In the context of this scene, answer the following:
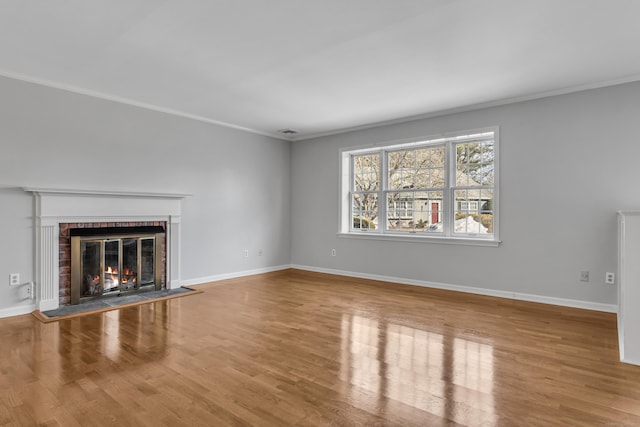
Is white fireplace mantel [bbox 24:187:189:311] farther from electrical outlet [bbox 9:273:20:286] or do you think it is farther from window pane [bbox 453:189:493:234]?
window pane [bbox 453:189:493:234]

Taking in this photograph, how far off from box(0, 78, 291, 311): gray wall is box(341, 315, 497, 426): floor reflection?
3225mm

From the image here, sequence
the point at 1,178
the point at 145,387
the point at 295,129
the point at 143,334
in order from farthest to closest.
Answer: the point at 295,129, the point at 1,178, the point at 143,334, the point at 145,387

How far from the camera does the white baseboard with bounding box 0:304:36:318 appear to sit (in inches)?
152

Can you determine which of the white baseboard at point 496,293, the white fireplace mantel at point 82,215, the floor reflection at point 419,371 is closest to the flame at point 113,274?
the white fireplace mantel at point 82,215

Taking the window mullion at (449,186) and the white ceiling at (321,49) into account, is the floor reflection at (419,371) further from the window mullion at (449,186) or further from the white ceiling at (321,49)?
the white ceiling at (321,49)

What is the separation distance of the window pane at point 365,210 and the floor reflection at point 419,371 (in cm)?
296

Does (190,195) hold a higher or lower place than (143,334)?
higher

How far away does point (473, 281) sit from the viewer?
5055 mm

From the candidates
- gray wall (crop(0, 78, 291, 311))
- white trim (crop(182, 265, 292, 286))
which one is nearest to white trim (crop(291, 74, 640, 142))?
gray wall (crop(0, 78, 291, 311))

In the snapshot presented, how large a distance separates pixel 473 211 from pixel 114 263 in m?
4.96

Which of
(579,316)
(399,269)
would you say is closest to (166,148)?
(399,269)

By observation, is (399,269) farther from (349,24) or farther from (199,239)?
(349,24)

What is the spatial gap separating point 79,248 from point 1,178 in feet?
3.49

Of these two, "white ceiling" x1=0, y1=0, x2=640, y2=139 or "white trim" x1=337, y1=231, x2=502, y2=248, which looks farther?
"white trim" x1=337, y1=231, x2=502, y2=248
